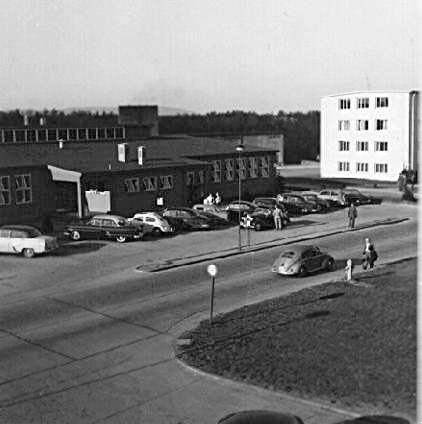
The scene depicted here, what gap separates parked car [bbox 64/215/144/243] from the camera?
35.1 metres

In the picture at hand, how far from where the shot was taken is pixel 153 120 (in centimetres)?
7238

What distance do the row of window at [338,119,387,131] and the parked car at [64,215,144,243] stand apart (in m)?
39.5

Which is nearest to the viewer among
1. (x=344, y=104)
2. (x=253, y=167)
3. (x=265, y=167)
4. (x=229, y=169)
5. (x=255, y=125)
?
(x=229, y=169)

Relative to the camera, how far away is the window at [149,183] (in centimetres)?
4459

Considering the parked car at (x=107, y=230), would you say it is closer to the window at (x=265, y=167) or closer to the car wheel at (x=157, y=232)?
the car wheel at (x=157, y=232)

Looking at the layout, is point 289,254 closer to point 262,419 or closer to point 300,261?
point 300,261

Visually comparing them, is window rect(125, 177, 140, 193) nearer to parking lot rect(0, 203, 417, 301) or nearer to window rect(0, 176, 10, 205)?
parking lot rect(0, 203, 417, 301)

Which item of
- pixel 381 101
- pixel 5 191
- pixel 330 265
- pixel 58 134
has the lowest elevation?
pixel 330 265

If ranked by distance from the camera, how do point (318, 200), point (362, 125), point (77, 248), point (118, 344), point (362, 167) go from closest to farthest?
point (118, 344)
point (77, 248)
point (318, 200)
point (362, 125)
point (362, 167)

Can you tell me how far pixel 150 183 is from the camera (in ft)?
148

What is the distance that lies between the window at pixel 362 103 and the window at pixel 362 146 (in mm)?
3409

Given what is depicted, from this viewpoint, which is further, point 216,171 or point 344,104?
point 344,104

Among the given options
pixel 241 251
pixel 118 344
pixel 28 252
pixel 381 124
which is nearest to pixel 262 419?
pixel 118 344

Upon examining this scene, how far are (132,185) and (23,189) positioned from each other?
6617mm
